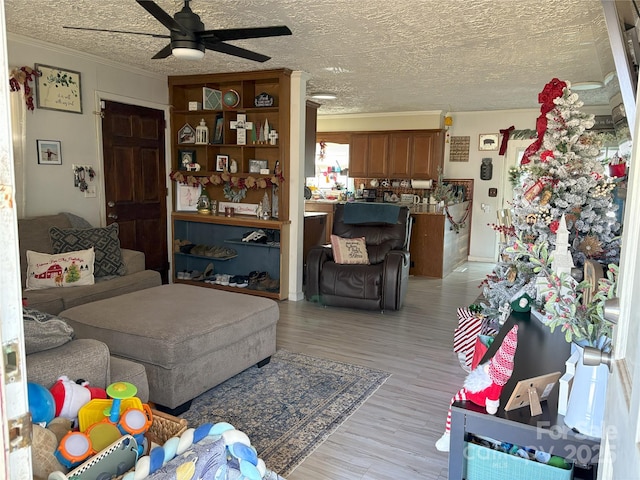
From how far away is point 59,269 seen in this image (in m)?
3.68

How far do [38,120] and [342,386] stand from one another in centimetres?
345

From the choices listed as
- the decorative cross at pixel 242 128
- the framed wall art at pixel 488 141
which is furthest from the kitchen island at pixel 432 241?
the decorative cross at pixel 242 128

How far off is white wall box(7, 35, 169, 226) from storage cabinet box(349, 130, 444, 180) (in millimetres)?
3809

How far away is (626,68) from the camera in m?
2.02

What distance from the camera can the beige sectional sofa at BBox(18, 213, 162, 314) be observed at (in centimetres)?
342

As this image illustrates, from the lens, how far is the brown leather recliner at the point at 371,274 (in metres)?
4.57

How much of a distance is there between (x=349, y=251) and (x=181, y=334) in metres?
2.54

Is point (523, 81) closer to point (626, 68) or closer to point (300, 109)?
point (300, 109)

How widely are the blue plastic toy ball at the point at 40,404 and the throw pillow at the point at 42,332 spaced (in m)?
0.27

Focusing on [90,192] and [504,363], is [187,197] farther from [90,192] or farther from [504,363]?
[504,363]

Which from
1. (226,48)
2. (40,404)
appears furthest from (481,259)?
(40,404)

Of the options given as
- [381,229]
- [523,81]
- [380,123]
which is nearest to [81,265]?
[381,229]

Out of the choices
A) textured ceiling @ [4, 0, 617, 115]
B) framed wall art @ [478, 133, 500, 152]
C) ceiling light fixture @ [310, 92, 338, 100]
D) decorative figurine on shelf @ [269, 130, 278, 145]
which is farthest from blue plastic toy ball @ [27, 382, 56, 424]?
framed wall art @ [478, 133, 500, 152]

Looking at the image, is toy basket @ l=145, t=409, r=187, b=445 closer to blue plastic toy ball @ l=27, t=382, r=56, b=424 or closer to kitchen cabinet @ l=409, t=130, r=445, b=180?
blue plastic toy ball @ l=27, t=382, r=56, b=424
